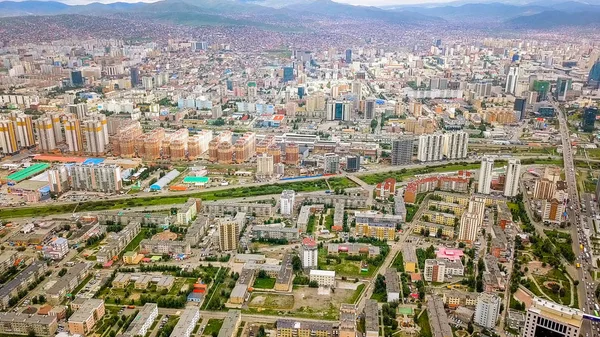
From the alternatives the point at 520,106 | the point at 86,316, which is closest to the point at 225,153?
the point at 86,316

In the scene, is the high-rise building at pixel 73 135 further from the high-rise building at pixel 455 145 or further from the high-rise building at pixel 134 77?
the high-rise building at pixel 455 145

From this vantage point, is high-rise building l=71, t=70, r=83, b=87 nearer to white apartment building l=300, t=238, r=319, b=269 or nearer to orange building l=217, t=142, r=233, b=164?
orange building l=217, t=142, r=233, b=164

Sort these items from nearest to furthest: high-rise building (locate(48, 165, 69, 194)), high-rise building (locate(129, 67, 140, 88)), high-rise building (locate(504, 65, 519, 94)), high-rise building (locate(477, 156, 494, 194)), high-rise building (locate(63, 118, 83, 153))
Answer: high-rise building (locate(477, 156, 494, 194)) → high-rise building (locate(48, 165, 69, 194)) → high-rise building (locate(63, 118, 83, 153)) → high-rise building (locate(504, 65, 519, 94)) → high-rise building (locate(129, 67, 140, 88))

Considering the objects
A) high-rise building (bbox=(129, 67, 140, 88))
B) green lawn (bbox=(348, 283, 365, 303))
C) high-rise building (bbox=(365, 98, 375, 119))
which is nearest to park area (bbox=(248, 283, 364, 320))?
green lawn (bbox=(348, 283, 365, 303))

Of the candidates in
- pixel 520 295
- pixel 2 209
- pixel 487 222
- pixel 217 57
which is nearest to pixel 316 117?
pixel 487 222

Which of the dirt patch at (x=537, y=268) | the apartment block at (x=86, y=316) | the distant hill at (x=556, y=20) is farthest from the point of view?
the distant hill at (x=556, y=20)

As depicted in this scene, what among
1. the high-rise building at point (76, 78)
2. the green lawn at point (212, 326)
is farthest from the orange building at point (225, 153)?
the high-rise building at point (76, 78)
